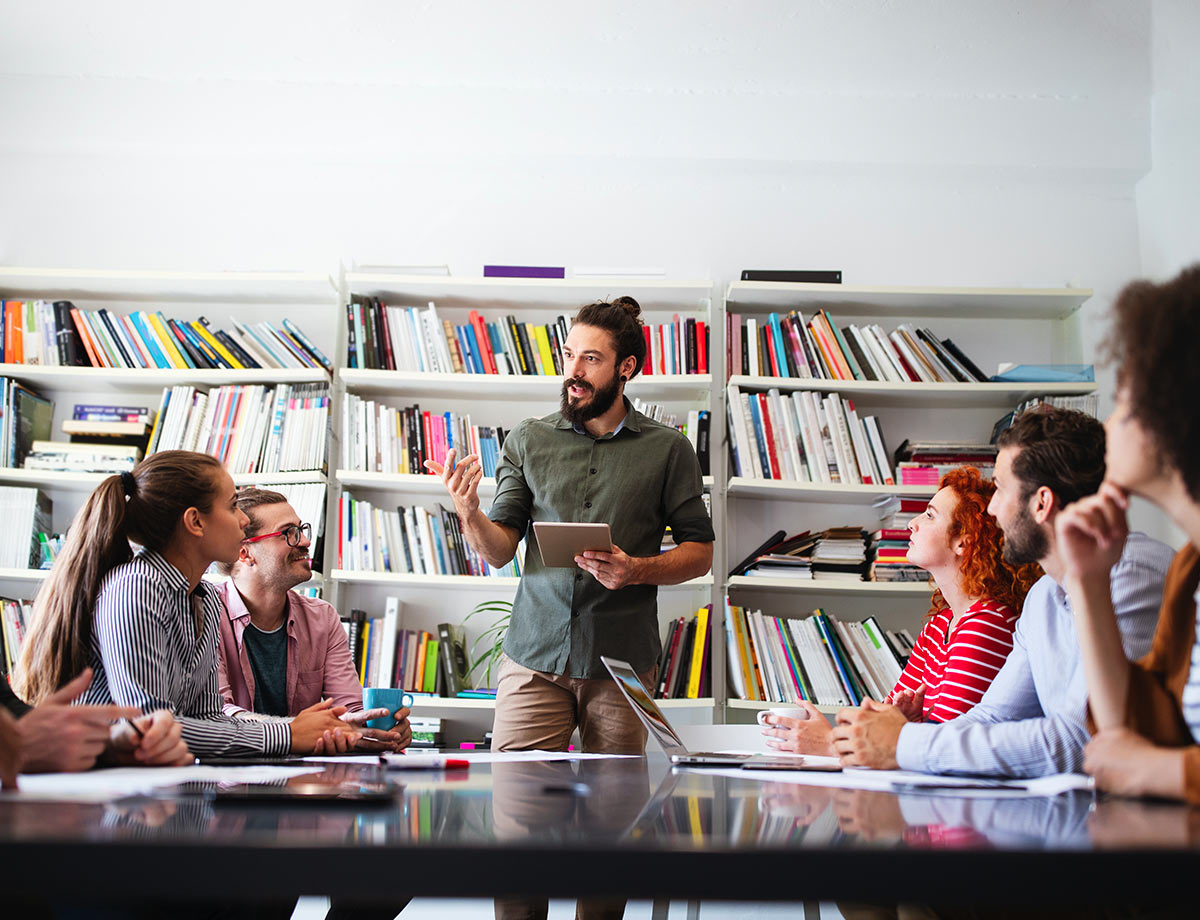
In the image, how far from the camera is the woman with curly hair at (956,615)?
1.84m

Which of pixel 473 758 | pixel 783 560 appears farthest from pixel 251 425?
pixel 473 758

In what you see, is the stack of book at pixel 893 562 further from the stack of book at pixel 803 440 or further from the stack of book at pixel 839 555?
the stack of book at pixel 803 440

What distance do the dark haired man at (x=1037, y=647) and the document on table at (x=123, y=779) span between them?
805mm

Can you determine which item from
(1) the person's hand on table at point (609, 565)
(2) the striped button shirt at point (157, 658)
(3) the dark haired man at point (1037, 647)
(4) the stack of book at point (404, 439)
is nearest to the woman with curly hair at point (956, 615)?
(3) the dark haired man at point (1037, 647)

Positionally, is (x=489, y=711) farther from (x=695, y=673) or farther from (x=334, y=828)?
(x=334, y=828)

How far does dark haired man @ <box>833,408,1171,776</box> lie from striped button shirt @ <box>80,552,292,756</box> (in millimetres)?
918

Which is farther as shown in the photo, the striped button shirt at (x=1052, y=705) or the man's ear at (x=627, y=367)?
the man's ear at (x=627, y=367)

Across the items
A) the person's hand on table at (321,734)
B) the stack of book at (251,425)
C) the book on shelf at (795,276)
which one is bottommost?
the person's hand on table at (321,734)

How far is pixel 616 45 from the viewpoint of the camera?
355 cm

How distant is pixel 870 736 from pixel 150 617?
1.08 m

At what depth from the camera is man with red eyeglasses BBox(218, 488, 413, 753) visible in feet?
7.27

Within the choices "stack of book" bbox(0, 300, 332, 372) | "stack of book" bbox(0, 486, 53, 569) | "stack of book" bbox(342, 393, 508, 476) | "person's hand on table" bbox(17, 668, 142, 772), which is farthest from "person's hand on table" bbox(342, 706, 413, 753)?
"stack of book" bbox(0, 486, 53, 569)

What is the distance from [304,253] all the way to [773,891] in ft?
12.0

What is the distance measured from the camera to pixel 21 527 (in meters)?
3.47
